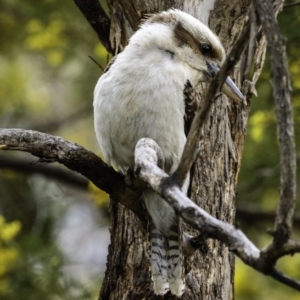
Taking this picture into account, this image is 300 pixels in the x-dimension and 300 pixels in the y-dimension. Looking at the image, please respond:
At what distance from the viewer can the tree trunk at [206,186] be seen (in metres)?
3.47

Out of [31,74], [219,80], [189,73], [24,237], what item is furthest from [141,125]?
[31,74]

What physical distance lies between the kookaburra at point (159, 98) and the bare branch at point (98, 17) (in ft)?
1.41

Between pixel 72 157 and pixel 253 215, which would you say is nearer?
pixel 72 157

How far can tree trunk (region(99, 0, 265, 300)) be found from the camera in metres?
3.47

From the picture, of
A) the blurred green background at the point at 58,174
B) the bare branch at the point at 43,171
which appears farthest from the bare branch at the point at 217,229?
the bare branch at the point at 43,171

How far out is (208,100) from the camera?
233 cm

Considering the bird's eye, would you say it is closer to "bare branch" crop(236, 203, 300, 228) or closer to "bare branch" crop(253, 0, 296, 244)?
"bare branch" crop(253, 0, 296, 244)

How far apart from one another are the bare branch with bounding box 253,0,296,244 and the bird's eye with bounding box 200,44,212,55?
146 cm

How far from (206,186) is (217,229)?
4.74 ft

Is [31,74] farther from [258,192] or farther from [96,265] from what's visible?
[258,192]

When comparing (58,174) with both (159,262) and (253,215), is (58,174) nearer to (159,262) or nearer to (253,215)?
(253,215)

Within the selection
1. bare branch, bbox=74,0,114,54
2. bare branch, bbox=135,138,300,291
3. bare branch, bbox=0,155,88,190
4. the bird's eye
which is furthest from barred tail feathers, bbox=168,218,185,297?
bare branch, bbox=0,155,88,190

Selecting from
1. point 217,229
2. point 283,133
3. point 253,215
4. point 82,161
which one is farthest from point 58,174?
point 283,133

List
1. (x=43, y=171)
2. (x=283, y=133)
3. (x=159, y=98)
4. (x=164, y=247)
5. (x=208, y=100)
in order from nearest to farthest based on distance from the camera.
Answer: (x=283, y=133) → (x=208, y=100) → (x=159, y=98) → (x=164, y=247) → (x=43, y=171)
